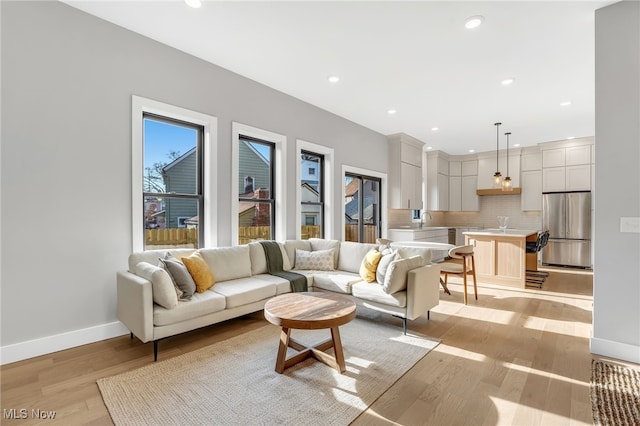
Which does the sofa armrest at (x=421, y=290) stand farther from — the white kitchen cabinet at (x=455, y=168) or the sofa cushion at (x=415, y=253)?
the white kitchen cabinet at (x=455, y=168)

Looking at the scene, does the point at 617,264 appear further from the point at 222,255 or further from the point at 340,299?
the point at 222,255

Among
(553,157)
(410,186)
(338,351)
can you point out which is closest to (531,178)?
(553,157)

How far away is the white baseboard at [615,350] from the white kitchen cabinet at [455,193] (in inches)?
257

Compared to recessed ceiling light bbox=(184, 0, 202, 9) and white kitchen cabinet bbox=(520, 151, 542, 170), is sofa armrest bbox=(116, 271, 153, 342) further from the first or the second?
white kitchen cabinet bbox=(520, 151, 542, 170)

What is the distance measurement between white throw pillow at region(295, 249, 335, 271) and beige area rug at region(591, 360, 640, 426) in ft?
9.29

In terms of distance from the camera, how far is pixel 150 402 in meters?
2.00

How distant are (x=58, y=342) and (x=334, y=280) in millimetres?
2782

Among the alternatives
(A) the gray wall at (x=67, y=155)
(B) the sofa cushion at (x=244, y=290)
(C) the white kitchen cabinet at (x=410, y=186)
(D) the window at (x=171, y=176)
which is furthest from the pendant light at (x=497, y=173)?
(A) the gray wall at (x=67, y=155)

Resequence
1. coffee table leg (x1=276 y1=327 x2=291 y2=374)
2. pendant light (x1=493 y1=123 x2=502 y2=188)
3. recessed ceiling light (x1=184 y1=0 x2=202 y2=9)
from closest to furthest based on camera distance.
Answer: coffee table leg (x1=276 y1=327 x2=291 y2=374) < recessed ceiling light (x1=184 y1=0 x2=202 y2=9) < pendant light (x1=493 y1=123 x2=502 y2=188)

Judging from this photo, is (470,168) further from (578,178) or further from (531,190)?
(578,178)

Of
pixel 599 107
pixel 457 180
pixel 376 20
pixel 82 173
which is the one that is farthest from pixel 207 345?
pixel 457 180

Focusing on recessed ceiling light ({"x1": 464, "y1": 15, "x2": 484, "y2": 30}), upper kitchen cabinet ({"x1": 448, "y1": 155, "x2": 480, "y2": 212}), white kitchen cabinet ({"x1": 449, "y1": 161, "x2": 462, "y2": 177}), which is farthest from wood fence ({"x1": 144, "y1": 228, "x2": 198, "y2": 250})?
white kitchen cabinet ({"x1": 449, "y1": 161, "x2": 462, "y2": 177})

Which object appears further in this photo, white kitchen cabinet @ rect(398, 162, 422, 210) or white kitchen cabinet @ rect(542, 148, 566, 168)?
white kitchen cabinet @ rect(542, 148, 566, 168)

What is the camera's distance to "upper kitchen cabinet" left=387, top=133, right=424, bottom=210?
6.95 meters
